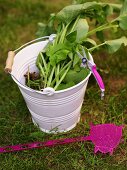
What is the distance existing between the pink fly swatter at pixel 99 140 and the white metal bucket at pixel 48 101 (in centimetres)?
9

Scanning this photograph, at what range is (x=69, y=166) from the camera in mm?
1612

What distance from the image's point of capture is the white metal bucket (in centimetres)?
153

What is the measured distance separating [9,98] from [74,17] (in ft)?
2.08

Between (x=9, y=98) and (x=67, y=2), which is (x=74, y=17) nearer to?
(x=9, y=98)

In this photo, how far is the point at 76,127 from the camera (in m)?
1.80

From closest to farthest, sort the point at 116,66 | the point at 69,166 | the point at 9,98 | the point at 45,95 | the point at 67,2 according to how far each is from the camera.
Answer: the point at 45,95
the point at 69,166
the point at 9,98
the point at 116,66
the point at 67,2

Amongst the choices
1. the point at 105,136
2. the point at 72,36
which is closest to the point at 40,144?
the point at 105,136

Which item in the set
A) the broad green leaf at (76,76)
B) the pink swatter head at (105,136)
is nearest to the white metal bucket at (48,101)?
the broad green leaf at (76,76)

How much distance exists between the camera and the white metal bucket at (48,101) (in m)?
1.53

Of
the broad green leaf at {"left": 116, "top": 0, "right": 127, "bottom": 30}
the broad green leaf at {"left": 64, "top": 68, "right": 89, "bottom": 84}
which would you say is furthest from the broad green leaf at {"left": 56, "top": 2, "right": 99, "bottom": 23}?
the broad green leaf at {"left": 64, "top": 68, "right": 89, "bottom": 84}

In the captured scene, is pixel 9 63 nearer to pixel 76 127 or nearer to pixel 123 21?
pixel 76 127

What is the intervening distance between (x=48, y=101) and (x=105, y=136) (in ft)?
1.15

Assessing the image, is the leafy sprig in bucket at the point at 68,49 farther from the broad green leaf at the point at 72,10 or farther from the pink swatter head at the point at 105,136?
the pink swatter head at the point at 105,136

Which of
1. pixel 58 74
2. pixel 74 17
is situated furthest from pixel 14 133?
pixel 74 17
